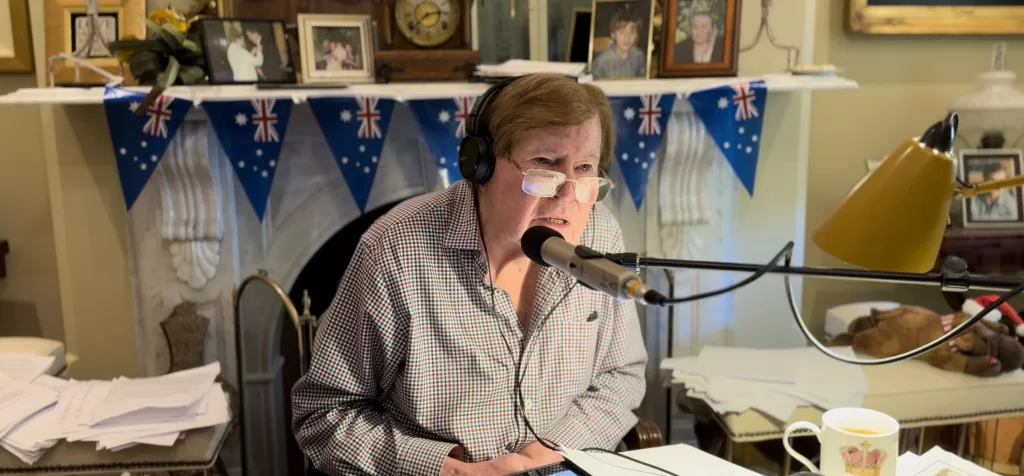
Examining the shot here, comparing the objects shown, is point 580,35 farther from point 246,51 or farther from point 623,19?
point 246,51

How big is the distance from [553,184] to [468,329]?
0.32 meters

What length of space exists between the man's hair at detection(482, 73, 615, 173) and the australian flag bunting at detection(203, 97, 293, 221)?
2.74ft

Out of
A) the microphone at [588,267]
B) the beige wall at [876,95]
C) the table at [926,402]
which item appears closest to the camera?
the microphone at [588,267]

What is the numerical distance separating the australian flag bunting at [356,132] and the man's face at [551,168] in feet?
2.60

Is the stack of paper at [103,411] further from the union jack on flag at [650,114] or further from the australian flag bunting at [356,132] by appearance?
the union jack on flag at [650,114]

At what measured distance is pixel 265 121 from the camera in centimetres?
196

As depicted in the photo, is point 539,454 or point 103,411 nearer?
point 539,454

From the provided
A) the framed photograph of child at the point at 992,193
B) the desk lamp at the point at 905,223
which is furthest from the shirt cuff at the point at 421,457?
the framed photograph of child at the point at 992,193

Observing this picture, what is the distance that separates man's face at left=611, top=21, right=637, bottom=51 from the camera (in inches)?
77.6

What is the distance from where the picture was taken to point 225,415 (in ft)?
5.47

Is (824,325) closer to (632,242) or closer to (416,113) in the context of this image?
(632,242)

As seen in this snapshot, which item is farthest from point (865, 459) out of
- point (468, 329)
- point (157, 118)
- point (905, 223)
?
point (157, 118)

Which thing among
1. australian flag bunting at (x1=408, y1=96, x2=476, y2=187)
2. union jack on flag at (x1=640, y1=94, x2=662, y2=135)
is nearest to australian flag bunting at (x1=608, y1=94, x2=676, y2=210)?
union jack on flag at (x1=640, y1=94, x2=662, y2=135)

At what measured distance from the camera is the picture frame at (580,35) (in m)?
2.04
